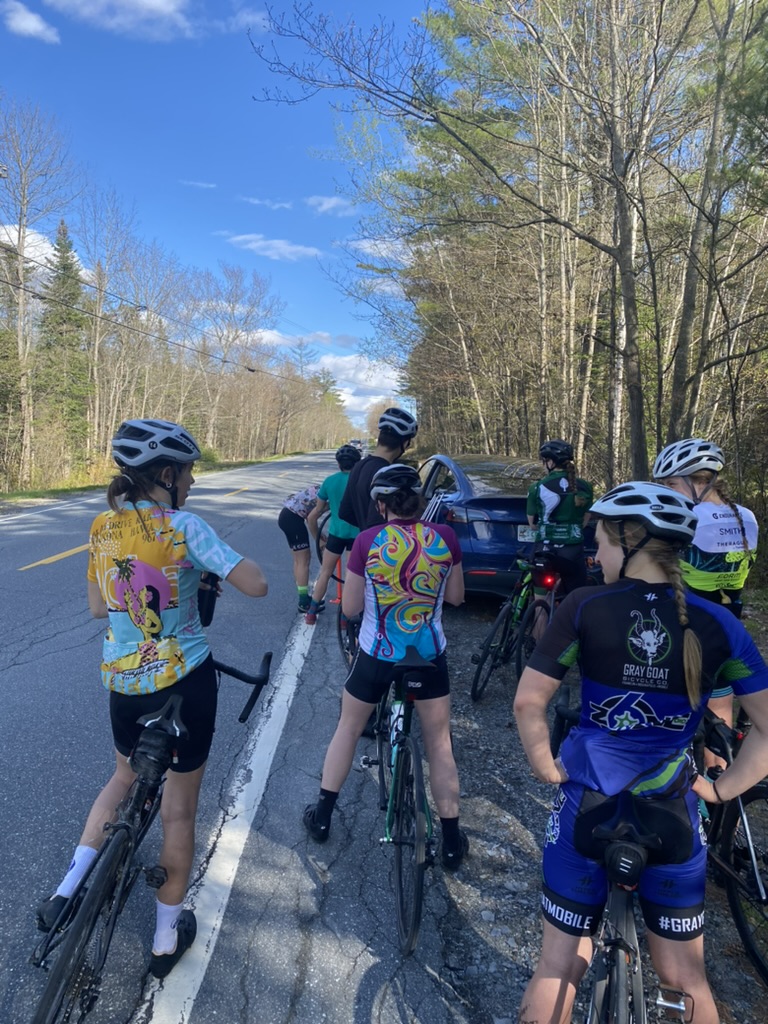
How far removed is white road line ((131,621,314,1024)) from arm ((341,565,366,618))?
1.29m

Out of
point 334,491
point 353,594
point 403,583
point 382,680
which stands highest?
point 334,491

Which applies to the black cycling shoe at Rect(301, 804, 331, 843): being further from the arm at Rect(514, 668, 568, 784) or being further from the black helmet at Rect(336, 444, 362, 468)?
the black helmet at Rect(336, 444, 362, 468)

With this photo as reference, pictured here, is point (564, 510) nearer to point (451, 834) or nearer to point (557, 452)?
point (557, 452)

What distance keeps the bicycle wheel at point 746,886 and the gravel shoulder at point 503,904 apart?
91mm

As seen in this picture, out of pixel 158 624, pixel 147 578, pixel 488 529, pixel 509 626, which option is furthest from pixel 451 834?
pixel 488 529

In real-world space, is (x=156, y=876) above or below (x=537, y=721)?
below

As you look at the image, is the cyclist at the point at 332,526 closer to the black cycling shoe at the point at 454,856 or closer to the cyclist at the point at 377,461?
the cyclist at the point at 377,461

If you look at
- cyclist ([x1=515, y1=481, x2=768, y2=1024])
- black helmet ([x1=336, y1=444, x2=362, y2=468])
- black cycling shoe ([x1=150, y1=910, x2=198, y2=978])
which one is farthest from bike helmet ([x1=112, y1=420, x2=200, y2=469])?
black helmet ([x1=336, y1=444, x2=362, y2=468])

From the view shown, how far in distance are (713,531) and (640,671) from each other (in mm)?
1979

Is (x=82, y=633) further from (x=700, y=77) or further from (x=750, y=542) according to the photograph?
(x=700, y=77)

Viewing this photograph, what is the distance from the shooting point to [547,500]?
17.1ft

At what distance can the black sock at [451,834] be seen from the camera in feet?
9.57

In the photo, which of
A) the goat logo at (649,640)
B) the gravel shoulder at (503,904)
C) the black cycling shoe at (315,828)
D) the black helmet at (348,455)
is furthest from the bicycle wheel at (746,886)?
the black helmet at (348,455)

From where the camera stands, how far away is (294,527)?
269 inches
